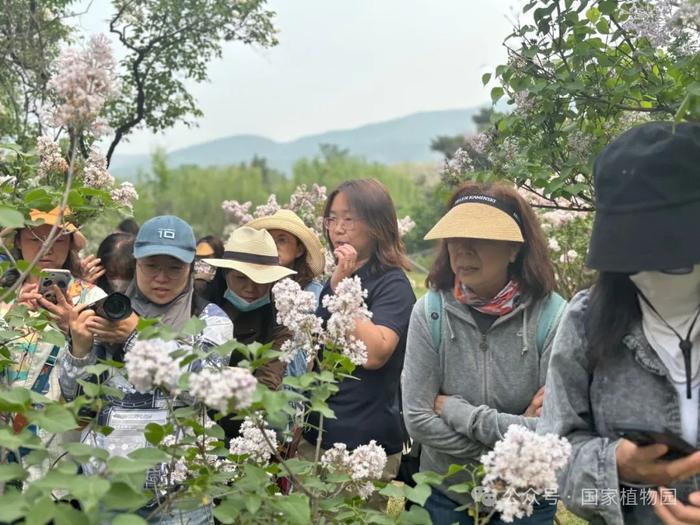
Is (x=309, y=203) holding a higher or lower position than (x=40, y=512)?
higher

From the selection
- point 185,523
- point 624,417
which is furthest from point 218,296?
point 624,417

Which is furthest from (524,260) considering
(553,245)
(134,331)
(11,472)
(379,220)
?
(553,245)

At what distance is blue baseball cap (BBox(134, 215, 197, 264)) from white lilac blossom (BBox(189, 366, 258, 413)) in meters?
1.61

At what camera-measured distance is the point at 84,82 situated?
158 centimetres

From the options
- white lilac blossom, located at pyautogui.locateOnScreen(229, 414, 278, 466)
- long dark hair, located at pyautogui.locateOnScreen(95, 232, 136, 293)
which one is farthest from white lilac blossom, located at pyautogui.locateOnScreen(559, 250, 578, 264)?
white lilac blossom, located at pyautogui.locateOnScreen(229, 414, 278, 466)

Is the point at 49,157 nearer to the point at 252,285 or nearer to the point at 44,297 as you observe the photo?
the point at 44,297

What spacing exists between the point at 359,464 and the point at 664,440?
0.83m

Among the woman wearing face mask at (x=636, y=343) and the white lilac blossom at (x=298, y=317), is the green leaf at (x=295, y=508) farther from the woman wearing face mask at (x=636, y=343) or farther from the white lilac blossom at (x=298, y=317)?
the woman wearing face mask at (x=636, y=343)

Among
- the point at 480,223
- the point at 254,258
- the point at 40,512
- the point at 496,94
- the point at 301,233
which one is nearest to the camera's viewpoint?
the point at 40,512

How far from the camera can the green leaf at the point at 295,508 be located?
162 centimetres

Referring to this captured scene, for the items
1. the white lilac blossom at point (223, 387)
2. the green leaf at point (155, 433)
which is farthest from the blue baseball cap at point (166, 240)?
the white lilac blossom at point (223, 387)

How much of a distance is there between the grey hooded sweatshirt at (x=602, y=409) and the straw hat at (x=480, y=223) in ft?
2.19

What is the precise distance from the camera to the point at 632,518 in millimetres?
1777

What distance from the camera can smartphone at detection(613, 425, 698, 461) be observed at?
5.07 ft
